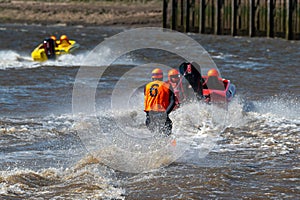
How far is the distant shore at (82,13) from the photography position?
5412 cm

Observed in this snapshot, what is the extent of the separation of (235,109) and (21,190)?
7.93 metres

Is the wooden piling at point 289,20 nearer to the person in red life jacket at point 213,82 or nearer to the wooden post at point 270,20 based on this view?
the wooden post at point 270,20

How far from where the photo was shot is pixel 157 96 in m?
12.5

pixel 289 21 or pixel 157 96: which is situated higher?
pixel 157 96

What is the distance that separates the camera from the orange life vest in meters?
12.5

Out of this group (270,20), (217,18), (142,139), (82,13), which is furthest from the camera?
(82,13)

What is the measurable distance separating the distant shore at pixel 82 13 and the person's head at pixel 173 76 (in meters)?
36.2

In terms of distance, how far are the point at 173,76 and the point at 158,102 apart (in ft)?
9.22

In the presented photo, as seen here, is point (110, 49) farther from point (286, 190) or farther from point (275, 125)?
point (286, 190)

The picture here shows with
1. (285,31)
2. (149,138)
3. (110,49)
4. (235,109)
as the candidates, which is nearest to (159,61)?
(110,49)

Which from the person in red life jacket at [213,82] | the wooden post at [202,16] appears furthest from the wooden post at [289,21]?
the person in red life jacket at [213,82]

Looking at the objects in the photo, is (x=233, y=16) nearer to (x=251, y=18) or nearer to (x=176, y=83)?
(x=251, y=18)

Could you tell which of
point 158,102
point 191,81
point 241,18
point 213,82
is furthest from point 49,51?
point 158,102

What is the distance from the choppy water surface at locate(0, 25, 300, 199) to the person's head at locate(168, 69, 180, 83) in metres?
0.98
